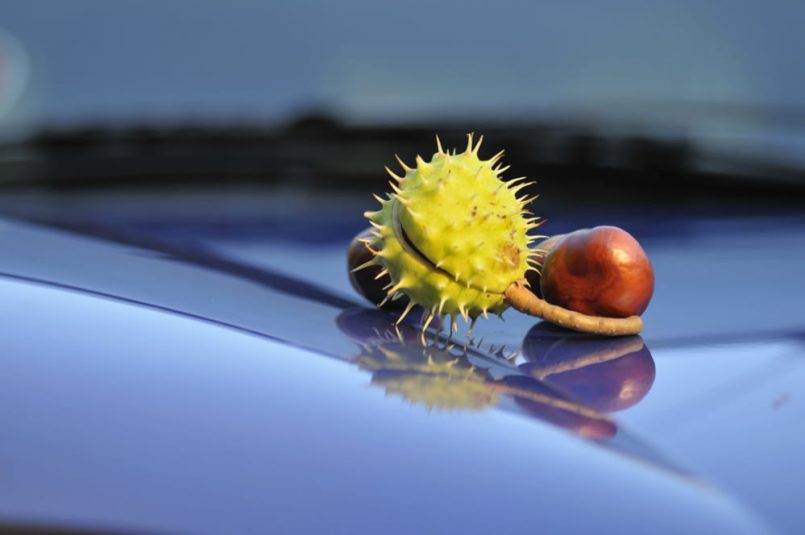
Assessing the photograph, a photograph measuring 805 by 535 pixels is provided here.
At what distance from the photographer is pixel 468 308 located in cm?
129

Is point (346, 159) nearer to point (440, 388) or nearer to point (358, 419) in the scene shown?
point (440, 388)

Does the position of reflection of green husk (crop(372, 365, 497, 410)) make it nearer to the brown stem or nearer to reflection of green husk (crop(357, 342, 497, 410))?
reflection of green husk (crop(357, 342, 497, 410))

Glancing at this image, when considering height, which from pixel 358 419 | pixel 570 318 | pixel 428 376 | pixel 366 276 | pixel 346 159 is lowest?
pixel 358 419

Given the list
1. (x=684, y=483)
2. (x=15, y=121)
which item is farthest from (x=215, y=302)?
(x=15, y=121)

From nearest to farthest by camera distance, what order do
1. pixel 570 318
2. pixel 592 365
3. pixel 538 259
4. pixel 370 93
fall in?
pixel 592 365 < pixel 570 318 < pixel 538 259 < pixel 370 93

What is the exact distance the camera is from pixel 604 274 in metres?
1.32

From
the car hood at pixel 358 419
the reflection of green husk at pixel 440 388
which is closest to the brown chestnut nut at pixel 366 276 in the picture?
the car hood at pixel 358 419

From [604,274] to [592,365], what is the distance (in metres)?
0.17

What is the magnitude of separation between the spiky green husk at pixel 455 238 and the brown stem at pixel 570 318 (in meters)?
0.03

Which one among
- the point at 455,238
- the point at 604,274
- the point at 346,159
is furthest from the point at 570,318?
the point at 346,159

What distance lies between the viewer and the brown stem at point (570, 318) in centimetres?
131

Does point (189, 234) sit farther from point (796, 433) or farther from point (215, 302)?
point (796, 433)

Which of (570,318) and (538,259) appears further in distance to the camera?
(538,259)

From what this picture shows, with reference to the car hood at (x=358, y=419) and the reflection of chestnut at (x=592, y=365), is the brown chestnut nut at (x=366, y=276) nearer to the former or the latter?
the car hood at (x=358, y=419)
